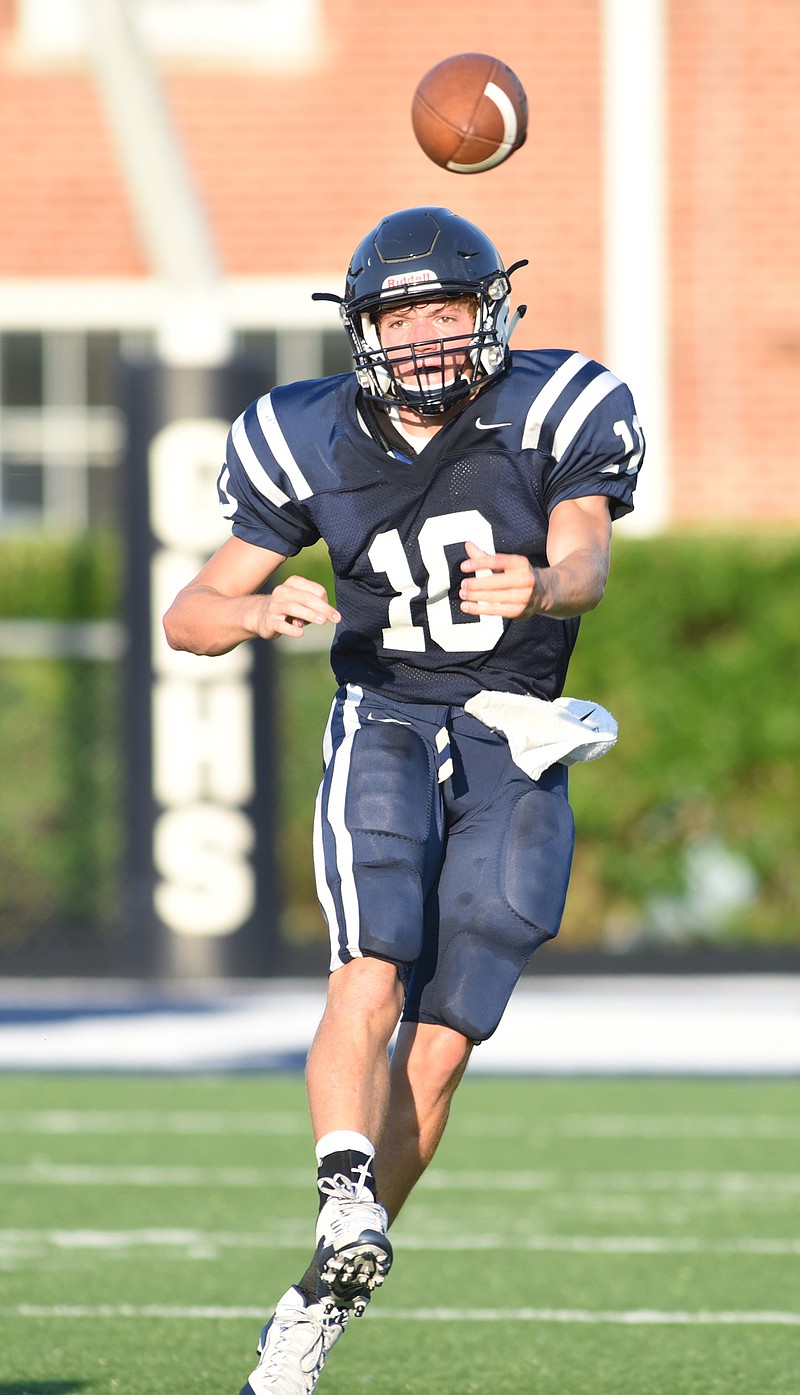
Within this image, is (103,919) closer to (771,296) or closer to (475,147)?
(771,296)

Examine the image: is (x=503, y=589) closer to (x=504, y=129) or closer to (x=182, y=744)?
(x=504, y=129)

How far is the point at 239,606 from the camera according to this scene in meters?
3.84

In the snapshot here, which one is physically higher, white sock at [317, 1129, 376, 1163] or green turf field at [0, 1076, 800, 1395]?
white sock at [317, 1129, 376, 1163]

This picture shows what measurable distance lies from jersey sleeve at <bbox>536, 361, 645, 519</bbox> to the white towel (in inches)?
13.4

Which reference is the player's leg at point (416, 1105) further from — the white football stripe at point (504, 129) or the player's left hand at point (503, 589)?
the white football stripe at point (504, 129)

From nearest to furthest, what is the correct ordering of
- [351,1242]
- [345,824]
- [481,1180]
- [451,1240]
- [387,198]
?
[351,1242] < [345,824] < [451,1240] < [481,1180] < [387,198]

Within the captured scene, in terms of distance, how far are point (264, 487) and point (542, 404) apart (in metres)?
0.50

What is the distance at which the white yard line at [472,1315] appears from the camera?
461cm

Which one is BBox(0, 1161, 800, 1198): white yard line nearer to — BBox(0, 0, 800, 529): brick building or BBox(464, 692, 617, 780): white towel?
BBox(464, 692, 617, 780): white towel

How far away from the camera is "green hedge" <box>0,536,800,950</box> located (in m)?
11.3

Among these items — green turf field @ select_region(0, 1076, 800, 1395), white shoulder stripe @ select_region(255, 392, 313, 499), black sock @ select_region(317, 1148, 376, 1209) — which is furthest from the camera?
green turf field @ select_region(0, 1076, 800, 1395)

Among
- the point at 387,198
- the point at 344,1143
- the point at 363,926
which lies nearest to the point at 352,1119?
the point at 344,1143

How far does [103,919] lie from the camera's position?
11.4 metres

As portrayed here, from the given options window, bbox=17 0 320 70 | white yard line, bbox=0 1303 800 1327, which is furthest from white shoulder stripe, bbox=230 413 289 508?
window, bbox=17 0 320 70
